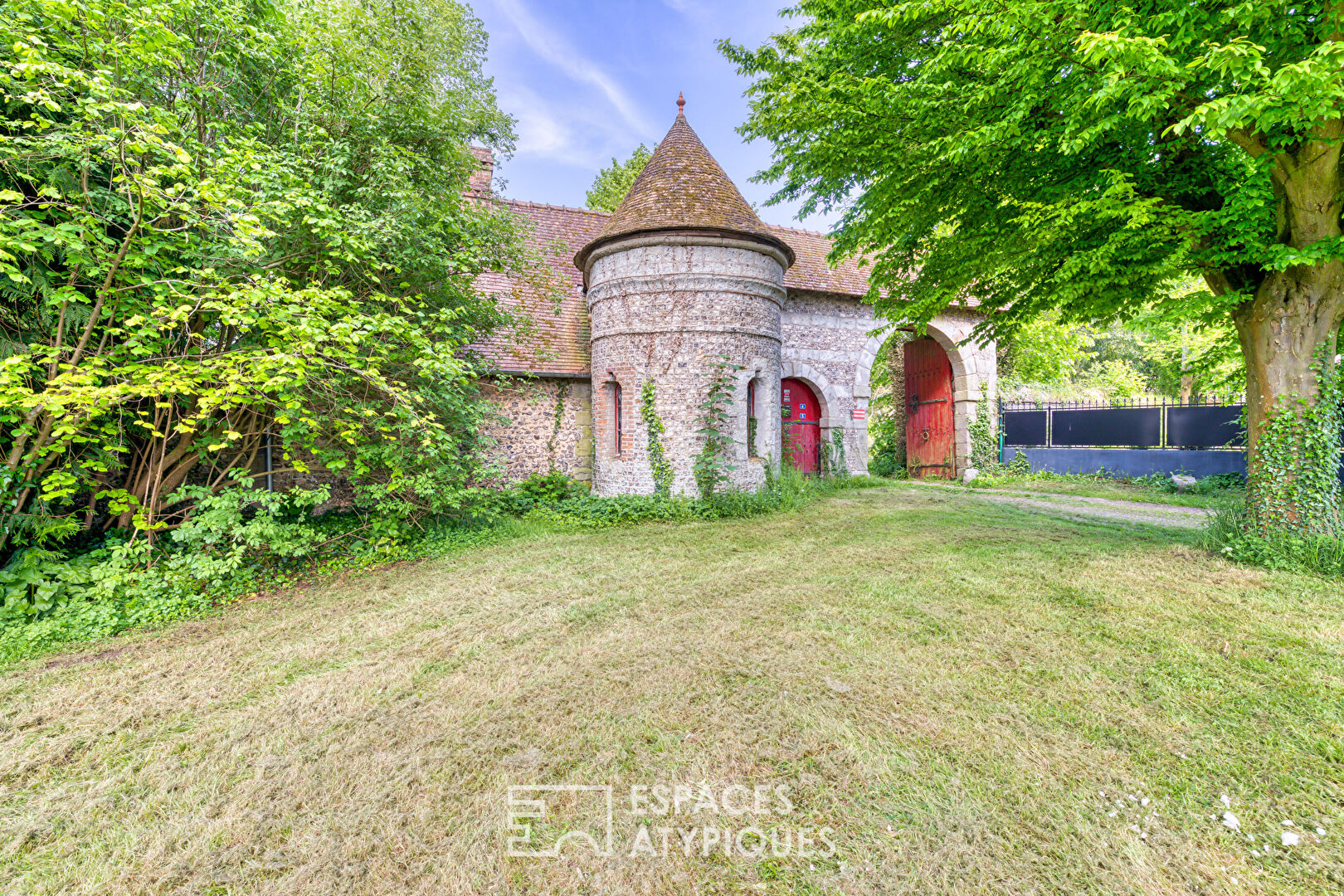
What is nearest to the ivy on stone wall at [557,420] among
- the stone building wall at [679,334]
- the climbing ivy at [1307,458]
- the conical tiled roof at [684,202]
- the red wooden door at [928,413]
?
the stone building wall at [679,334]

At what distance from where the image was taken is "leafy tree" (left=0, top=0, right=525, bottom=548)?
365 cm

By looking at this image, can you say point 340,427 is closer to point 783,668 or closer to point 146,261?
point 146,261

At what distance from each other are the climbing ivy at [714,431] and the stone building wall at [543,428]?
8.49 ft

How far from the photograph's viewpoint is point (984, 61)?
4.12 meters

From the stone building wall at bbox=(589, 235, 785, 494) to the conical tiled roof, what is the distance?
0.70 feet

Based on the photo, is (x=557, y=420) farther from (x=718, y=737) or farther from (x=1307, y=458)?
(x=1307, y=458)

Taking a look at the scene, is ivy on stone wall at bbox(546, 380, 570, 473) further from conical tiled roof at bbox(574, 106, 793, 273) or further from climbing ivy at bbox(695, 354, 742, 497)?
climbing ivy at bbox(695, 354, 742, 497)

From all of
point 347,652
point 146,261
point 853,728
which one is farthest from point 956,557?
point 146,261

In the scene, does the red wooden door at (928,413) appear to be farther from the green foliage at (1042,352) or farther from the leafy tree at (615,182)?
the leafy tree at (615,182)

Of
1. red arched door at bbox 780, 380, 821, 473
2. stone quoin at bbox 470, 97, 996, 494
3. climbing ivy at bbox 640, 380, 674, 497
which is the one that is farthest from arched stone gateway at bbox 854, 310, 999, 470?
climbing ivy at bbox 640, 380, 674, 497

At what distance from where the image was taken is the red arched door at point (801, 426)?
37.9 ft

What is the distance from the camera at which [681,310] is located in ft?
27.1

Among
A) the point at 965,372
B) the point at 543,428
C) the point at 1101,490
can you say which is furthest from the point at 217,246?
the point at 965,372

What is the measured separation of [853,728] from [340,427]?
5523 millimetres
